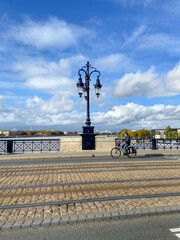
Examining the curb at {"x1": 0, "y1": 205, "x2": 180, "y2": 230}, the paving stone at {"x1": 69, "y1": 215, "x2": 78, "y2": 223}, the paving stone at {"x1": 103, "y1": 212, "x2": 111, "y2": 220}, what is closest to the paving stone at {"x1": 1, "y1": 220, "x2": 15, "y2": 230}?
the curb at {"x1": 0, "y1": 205, "x2": 180, "y2": 230}

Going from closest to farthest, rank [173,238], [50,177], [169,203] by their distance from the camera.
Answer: [173,238], [169,203], [50,177]

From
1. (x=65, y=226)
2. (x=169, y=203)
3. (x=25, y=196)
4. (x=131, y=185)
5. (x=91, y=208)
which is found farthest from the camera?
(x=131, y=185)

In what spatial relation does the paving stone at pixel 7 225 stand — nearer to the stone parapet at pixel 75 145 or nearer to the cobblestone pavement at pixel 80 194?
the cobblestone pavement at pixel 80 194

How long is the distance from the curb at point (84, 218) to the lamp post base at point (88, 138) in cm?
1243

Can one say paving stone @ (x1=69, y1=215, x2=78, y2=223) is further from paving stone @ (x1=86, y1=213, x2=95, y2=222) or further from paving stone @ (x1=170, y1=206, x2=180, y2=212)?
paving stone @ (x1=170, y1=206, x2=180, y2=212)

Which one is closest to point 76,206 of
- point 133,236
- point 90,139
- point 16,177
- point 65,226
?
point 65,226

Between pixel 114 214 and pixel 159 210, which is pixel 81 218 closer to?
pixel 114 214

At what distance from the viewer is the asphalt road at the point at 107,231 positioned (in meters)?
3.26

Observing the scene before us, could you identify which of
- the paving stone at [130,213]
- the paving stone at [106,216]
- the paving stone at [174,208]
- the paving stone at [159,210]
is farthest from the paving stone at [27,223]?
the paving stone at [174,208]

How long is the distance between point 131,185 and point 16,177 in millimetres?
4382

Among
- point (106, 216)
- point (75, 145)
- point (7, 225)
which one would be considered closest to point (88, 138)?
point (75, 145)

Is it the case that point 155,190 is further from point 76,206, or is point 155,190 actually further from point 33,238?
point 33,238

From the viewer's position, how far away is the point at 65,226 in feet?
11.9

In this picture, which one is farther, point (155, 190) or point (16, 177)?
point (16, 177)
